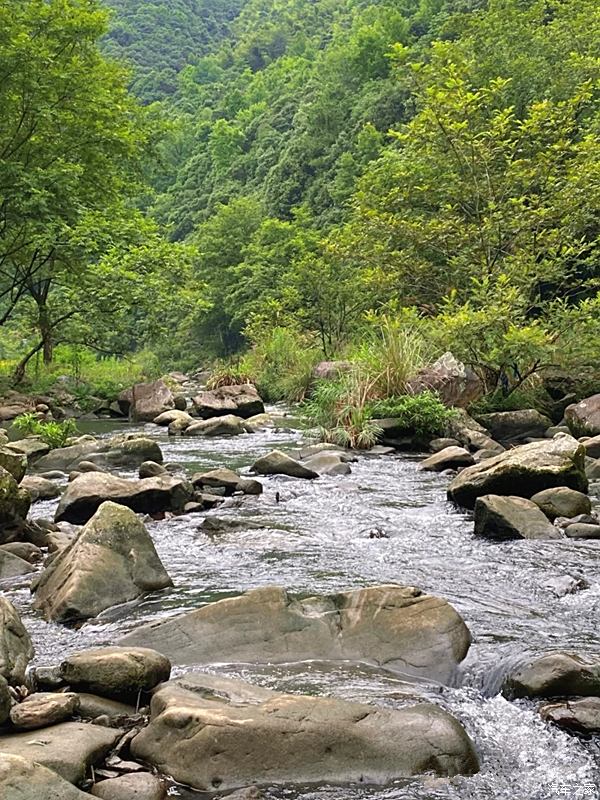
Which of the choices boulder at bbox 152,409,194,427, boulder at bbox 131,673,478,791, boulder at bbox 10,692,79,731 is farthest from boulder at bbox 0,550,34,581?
boulder at bbox 152,409,194,427

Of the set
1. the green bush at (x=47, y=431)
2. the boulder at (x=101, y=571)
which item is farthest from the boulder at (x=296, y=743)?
the green bush at (x=47, y=431)

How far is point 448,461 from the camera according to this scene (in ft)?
33.6

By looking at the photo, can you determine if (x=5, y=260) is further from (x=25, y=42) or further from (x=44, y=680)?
(x=44, y=680)

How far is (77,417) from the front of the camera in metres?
18.0

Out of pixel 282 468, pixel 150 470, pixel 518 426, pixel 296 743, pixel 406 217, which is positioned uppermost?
pixel 406 217

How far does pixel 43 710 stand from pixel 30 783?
2.19 feet

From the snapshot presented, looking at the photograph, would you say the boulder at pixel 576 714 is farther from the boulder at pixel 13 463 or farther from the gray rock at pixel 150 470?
the gray rock at pixel 150 470

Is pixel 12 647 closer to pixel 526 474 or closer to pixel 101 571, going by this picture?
pixel 101 571

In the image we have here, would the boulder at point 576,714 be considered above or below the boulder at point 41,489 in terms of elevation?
above

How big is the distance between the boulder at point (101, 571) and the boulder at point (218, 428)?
365 inches

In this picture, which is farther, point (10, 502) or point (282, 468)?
point (282, 468)

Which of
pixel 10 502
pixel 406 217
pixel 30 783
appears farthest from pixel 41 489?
pixel 406 217

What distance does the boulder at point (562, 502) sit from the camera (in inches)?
282

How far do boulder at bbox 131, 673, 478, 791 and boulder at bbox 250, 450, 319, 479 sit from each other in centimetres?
652
